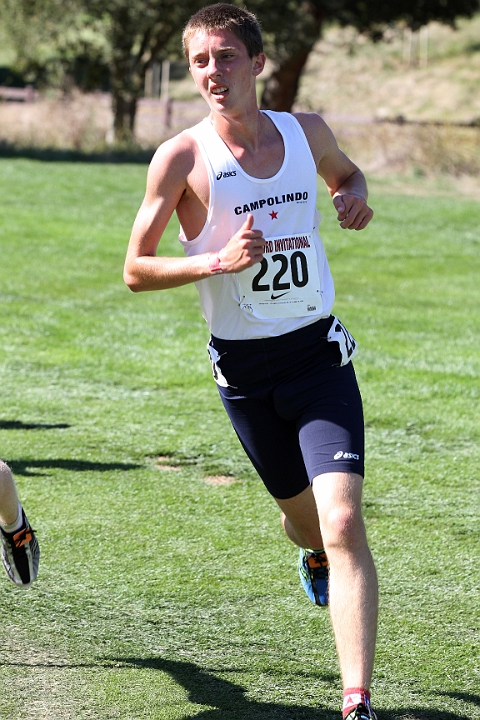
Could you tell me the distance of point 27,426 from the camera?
6.72 metres

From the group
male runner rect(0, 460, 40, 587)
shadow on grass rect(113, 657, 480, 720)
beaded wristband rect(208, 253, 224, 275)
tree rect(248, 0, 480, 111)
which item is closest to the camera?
beaded wristband rect(208, 253, 224, 275)

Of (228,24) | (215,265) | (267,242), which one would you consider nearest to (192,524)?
(267,242)

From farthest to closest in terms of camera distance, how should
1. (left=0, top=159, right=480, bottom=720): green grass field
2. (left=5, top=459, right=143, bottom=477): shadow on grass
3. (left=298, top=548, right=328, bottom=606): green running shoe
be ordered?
(left=5, top=459, right=143, bottom=477): shadow on grass → (left=298, top=548, right=328, bottom=606): green running shoe → (left=0, top=159, right=480, bottom=720): green grass field

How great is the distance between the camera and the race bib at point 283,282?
3.45 m

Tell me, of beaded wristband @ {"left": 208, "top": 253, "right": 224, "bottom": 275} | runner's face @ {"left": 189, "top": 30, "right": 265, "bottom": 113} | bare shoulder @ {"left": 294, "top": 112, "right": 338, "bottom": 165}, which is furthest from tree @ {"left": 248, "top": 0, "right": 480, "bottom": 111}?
beaded wristband @ {"left": 208, "top": 253, "right": 224, "bottom": 275}

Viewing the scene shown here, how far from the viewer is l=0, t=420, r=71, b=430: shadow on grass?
6.68 m

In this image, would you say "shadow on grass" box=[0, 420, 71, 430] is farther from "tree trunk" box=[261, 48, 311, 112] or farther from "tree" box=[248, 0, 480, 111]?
"tree trunk" box=[261, 48, 311, 112]

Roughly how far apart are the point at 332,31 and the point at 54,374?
48.3 metres

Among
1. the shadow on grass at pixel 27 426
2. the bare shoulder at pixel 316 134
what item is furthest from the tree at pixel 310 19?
the bare shoulder at pixel 316 134

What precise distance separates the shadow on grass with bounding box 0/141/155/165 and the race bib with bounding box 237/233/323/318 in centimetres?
2024

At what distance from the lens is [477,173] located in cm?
2277

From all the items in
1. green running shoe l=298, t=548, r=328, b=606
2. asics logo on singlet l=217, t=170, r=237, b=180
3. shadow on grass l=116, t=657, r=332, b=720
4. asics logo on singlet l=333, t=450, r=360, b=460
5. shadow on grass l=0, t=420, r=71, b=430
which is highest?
asics logo on singlet l=217, t=170, r=237, b=180

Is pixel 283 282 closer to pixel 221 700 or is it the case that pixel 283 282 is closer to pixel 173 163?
pixel 173 163

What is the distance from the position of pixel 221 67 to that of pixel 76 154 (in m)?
21.3
